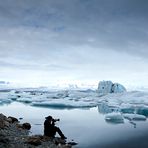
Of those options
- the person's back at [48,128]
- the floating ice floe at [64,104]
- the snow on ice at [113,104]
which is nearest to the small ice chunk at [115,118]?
the snow on ice at [113,104]

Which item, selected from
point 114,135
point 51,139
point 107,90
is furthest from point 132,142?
point 107,90

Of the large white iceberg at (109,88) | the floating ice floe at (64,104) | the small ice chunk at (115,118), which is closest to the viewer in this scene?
the small ice chunk at (115,118)

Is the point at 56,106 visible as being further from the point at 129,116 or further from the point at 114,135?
the point at 114,135

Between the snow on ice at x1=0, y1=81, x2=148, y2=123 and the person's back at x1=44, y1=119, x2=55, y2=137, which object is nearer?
the person's back at x1=44, y1=119, x2=55, y2=137

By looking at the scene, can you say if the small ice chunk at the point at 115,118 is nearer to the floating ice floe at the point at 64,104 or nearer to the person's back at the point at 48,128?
the person's back at the point at 48,128

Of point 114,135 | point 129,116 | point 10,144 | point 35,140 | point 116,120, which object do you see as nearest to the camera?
point 10,144

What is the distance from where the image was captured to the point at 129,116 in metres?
19.3

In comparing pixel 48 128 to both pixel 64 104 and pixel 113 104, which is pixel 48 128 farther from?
pixel 113 104

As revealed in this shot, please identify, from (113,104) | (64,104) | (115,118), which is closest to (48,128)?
(115,118)

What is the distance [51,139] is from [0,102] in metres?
24.0

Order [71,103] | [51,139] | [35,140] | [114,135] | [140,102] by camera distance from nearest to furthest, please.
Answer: [35,140]
[51,139]
[114,135]
[71,103]
[140,102]

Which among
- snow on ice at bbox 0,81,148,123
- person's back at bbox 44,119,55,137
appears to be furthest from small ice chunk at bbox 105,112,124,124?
person's back at bbox 44,119,55,137

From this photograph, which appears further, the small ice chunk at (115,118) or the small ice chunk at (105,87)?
the small ice chunk at (105,87)

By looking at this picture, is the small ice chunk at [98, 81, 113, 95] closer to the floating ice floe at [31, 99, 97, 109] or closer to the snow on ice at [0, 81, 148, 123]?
the snow on ice at [0, 81, 148, 123]
